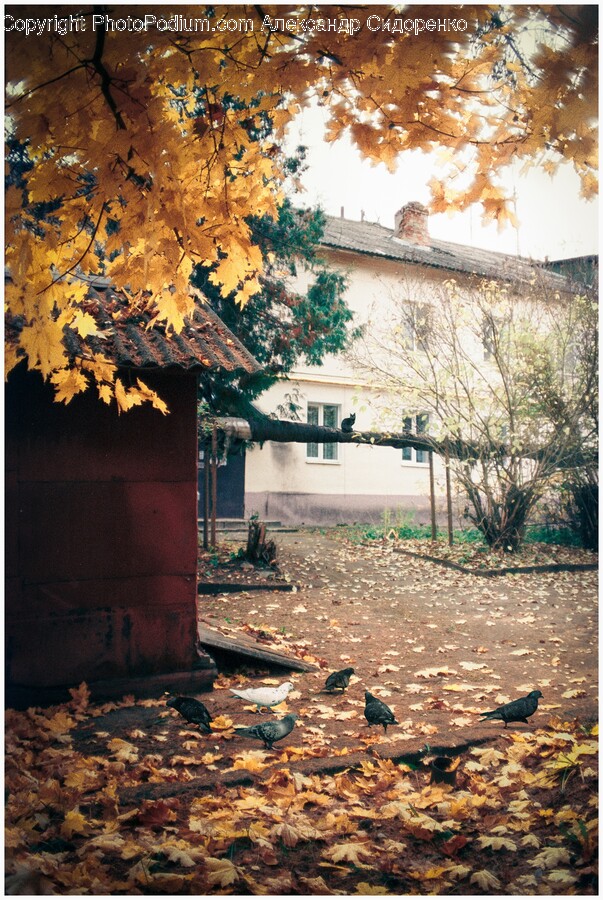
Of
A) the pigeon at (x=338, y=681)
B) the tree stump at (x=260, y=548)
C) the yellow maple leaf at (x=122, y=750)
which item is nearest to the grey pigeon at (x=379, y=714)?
the pigeon at (x=338, y=681)

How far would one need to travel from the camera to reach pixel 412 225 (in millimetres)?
20953

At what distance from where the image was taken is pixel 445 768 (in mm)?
3520

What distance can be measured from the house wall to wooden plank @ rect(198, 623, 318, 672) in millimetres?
→ 11322

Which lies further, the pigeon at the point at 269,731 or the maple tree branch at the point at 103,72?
the pigeon at the point at 269,731

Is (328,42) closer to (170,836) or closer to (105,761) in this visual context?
(170,836)

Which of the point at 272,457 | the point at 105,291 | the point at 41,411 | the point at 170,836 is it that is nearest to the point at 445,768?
the point at 170,836

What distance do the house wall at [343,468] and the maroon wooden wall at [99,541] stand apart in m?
11.9

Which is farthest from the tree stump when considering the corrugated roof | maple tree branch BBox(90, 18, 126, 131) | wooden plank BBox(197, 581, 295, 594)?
maple tree branch BBox(90, 18, 126, 131)

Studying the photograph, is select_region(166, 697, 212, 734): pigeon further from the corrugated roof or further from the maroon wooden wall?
the corrugated roof

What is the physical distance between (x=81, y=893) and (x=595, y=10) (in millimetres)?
4072

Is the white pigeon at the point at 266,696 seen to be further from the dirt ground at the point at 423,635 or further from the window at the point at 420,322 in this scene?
the window at the point at 420,322

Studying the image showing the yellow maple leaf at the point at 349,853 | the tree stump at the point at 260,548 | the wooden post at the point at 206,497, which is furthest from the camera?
the wooden post at the point at 206,497

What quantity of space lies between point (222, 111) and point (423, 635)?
583 cm

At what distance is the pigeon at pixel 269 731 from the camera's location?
3.79m
